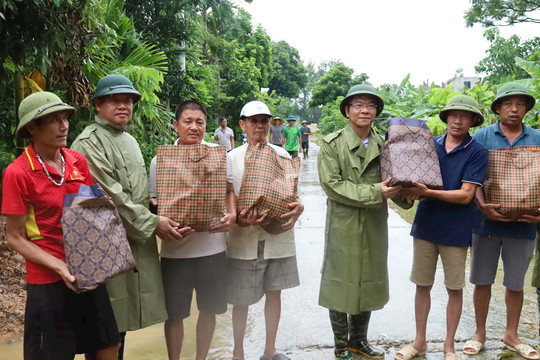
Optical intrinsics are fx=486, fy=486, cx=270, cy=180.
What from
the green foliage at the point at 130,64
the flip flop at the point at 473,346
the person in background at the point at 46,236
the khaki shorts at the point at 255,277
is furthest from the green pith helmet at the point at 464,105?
the green foliage at the point at 130,64

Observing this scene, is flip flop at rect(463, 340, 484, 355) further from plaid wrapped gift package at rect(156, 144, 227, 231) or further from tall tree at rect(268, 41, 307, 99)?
tall tree at rect(268, 41, 307, 99)

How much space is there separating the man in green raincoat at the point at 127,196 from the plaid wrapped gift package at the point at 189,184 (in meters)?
0.09

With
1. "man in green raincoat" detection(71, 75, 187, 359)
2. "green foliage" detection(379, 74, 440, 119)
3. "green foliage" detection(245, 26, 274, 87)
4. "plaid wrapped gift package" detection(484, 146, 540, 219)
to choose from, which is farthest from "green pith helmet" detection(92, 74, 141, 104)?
"green foliage" detection(245, 26, 274, 87)

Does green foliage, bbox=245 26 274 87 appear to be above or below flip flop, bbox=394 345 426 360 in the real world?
above

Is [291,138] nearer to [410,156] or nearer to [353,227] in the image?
[353,227]

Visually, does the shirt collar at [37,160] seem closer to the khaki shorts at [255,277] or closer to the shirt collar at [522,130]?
the khaki shorts at [255,277]

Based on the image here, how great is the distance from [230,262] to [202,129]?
3.15ft

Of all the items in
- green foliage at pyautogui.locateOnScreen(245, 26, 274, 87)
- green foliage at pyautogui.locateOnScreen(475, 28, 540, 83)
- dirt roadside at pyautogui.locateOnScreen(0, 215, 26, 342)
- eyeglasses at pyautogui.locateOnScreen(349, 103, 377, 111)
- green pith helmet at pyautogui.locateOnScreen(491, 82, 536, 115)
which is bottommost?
dirt roadside at pyautogui.locateOnScreen(0, 215, 26, 342)

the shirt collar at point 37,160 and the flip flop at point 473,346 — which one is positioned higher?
the shirt collar at point 37,160

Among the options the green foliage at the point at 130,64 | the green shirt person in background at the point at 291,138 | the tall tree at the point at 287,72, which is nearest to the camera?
the green foliage at the point at 130,64

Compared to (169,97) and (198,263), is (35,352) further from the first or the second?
(169,97)

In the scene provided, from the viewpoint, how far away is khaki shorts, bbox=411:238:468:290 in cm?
348

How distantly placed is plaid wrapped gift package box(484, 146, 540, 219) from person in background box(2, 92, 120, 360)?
268cm

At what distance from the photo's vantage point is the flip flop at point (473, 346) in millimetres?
3617
